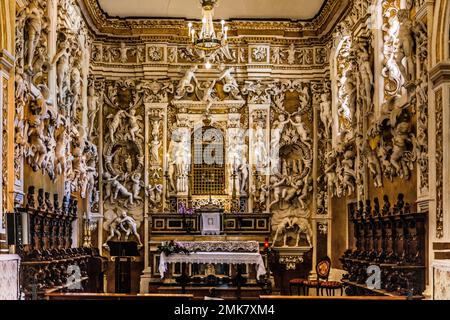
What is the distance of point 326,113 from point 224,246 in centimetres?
449

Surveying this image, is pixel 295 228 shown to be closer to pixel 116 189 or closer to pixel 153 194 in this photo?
pixel 153 194

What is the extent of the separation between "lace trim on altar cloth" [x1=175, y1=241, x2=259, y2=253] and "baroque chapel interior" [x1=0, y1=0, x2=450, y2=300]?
0.16 ft

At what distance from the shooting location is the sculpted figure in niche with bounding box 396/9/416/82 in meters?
12.6

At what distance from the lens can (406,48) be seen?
12.6 m

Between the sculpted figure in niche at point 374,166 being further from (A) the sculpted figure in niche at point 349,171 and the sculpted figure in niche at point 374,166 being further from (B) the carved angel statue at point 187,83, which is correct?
(B) the carved angel statue at point 187,83

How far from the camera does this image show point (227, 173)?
20391mm

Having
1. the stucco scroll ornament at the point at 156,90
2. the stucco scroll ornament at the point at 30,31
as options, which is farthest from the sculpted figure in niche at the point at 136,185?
the stucco scroll ornament at the point at 30,31

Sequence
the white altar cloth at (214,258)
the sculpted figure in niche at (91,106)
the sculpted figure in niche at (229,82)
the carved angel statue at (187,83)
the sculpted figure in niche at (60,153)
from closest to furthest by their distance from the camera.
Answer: the sculpted figure in niche at (60,153)
the white altar cloth at (214,258)
the sculpted figure in niche at (91,106)
the carved angel statue at (187,83)
the sculpted figure in niche at (229,82)

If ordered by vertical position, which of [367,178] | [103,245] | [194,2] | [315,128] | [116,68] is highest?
[194,2]

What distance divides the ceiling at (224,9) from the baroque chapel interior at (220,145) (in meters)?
0.06

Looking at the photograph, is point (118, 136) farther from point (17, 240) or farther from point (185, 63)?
point (17, 240)

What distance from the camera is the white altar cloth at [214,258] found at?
644 inches
